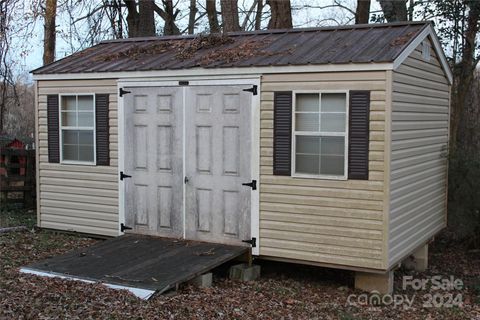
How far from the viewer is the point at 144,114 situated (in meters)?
8.34

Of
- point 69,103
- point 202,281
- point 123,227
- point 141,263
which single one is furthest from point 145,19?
point 202,281

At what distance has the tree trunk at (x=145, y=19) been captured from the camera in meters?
16.7

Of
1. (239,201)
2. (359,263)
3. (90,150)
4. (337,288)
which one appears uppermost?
(90,150)

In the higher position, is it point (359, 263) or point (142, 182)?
point (142, 182)

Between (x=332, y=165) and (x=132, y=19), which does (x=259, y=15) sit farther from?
(x=332, y=165)

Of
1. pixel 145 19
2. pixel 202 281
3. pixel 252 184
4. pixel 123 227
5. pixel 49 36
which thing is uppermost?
pixel 145 19

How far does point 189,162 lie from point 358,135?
2353 mm

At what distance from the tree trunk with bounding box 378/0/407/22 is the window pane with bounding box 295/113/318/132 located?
7.37m

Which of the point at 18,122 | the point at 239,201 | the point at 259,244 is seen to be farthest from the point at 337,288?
the point at 18,122

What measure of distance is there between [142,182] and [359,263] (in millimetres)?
3239

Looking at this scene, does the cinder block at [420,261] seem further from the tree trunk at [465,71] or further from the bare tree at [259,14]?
the bare tree at [259,14]

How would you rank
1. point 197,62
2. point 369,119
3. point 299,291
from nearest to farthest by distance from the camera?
1. point 369,119
2. point 299,291
3. point 197,62

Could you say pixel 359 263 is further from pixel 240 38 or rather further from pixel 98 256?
pixel 240 38

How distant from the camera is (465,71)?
506 inches
